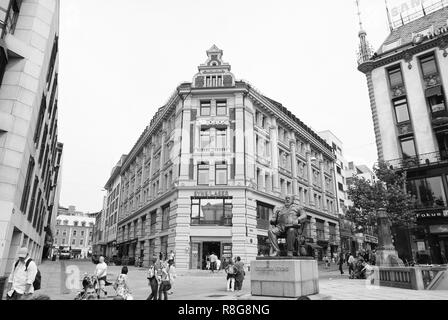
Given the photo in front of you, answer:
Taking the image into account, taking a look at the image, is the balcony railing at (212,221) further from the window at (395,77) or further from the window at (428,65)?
the window at (428,65)

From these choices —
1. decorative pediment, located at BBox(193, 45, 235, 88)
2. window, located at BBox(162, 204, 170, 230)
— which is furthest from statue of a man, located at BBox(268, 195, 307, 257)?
decorative pediment, located at BBox(193, 45, 235, 88)

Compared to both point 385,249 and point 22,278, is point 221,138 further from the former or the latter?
point 22,278

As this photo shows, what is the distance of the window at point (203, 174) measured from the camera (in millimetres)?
31156

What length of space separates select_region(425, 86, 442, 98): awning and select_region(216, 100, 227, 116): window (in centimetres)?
1842

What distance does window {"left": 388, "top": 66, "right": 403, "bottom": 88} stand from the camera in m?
29.0

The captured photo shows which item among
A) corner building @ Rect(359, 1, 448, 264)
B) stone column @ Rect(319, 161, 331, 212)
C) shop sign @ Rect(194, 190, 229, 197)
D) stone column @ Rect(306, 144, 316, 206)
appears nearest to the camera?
corner building @ Rect(359, 1, 448, 264)

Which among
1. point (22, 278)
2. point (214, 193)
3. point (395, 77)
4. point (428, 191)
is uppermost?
point (395, 77)

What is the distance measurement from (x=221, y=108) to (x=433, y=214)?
2134cm

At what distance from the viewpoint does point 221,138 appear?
32.4 metres

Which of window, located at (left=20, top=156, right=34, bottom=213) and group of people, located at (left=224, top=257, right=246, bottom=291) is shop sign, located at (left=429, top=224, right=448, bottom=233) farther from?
window, located at (left=20, top=156, right=34, bottom=213)

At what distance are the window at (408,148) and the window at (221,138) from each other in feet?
53.5

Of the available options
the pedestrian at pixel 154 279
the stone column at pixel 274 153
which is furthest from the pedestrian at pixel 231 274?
the stone column at pixel 274 153

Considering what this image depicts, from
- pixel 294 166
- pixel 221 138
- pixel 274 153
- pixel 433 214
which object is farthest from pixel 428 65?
pixel 221 138
